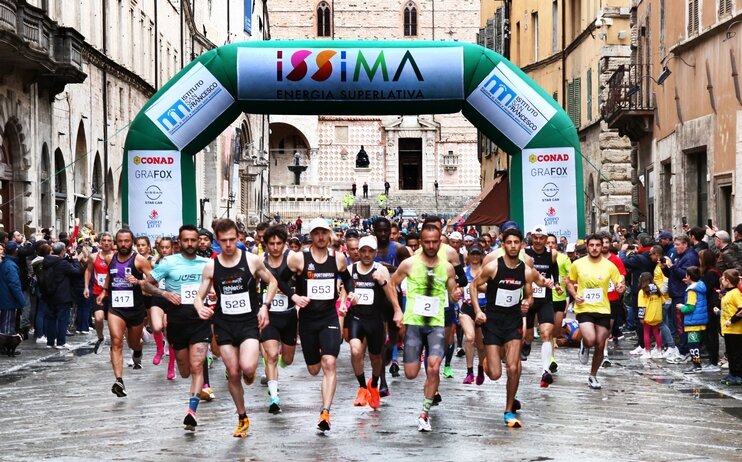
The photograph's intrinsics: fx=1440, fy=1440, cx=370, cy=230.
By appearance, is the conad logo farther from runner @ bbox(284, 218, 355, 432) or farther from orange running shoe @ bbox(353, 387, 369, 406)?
orange running shoe @ bbox(353, 387, 369, 406)

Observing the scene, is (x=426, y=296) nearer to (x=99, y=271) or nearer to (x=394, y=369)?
(x=394, y=369)

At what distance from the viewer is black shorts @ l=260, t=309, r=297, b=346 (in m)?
13.5

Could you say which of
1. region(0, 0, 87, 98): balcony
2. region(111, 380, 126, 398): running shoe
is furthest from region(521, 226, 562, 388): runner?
region(0, 0, 87, 98): balcony

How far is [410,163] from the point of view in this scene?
93.3 metres

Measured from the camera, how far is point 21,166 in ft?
93.9

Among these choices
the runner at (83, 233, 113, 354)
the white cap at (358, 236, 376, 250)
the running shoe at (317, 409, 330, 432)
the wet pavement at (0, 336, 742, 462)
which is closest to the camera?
the wet pavement at (0, 336, 742, 462)

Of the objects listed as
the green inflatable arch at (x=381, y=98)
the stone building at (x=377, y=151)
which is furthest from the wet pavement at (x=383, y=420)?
the stone building at (x=377, y=151)

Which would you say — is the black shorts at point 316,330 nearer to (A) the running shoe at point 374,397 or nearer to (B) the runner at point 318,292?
(B) the runner at point 318,292

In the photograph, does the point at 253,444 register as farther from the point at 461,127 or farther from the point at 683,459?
the point at 461,127

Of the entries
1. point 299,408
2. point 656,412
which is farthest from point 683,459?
point 299,408

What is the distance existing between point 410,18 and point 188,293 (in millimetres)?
87677

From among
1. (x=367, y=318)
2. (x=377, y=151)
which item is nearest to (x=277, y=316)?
(x=367, y=318)

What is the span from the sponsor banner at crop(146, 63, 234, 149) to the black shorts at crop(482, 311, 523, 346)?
362 inches

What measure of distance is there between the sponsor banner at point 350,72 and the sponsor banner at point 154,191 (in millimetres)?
1568
